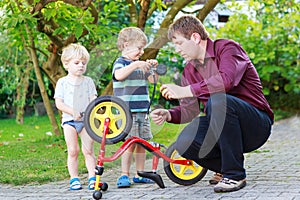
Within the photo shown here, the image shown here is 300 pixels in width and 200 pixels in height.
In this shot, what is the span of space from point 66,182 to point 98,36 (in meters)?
2.02

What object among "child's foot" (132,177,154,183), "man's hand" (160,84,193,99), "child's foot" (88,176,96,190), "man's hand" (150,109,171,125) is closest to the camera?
"man's hand" (160,84,193,99)

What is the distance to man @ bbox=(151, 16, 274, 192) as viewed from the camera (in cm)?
387

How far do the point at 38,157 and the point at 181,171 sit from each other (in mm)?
Answer: 2147

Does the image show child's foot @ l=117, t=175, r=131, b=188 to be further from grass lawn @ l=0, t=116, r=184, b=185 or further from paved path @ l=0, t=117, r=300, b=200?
grass lawn @ l=0, t=116, r=184, b=185

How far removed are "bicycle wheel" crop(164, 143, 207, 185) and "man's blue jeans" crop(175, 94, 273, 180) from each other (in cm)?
10

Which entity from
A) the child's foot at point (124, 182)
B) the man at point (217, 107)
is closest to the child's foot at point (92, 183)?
the child's foot at point (124, 182)

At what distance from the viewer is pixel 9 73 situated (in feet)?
32.5

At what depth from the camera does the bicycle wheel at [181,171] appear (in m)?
4.22

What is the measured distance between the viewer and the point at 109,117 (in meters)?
3.76

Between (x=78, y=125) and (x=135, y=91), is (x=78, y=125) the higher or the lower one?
the lower one

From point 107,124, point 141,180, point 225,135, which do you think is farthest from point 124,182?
point 225,135

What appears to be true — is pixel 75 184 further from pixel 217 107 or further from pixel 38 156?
pixel 38 156

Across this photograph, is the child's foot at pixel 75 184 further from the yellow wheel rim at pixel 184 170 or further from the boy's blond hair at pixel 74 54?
the boy's blond hair at pixel 74 54

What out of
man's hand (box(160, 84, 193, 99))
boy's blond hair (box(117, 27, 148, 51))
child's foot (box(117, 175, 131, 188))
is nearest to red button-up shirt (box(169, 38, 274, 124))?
man's hand (box(160, 84, 193, 99))
